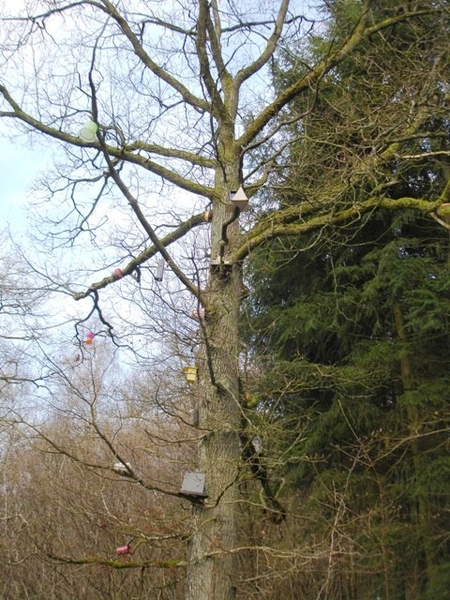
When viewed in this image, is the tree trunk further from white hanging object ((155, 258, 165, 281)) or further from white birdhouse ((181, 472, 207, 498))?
white hanging object ((155, 258, 165, 281))

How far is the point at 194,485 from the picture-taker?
14.6 feet

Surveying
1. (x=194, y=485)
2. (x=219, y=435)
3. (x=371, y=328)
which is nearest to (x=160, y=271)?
(x=219, y=435)

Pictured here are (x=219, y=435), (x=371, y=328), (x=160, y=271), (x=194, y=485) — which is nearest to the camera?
(x=194, y=485)

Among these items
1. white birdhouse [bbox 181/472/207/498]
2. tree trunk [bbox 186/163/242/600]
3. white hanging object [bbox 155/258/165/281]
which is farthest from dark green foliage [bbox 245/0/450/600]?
white hanging object [bbox 155/258/165/281]

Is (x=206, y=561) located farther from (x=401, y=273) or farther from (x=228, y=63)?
(x=228, y=63)

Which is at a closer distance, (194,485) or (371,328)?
(194,485)

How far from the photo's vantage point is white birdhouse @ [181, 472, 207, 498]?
14.5 ft

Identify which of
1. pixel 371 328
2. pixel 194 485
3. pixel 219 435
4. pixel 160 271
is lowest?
pixel 194 485

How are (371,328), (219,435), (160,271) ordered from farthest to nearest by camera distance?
1. (371,328)
2. (160,271)
3. (219,435)

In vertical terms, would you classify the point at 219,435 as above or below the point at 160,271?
below

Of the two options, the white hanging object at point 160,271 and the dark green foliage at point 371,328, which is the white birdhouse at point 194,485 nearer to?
the dark green foliage at point 371,328

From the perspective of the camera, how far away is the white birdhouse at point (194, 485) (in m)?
4.41

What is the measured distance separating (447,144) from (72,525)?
757 centimetres

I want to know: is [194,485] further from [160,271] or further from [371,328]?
[371,328]
